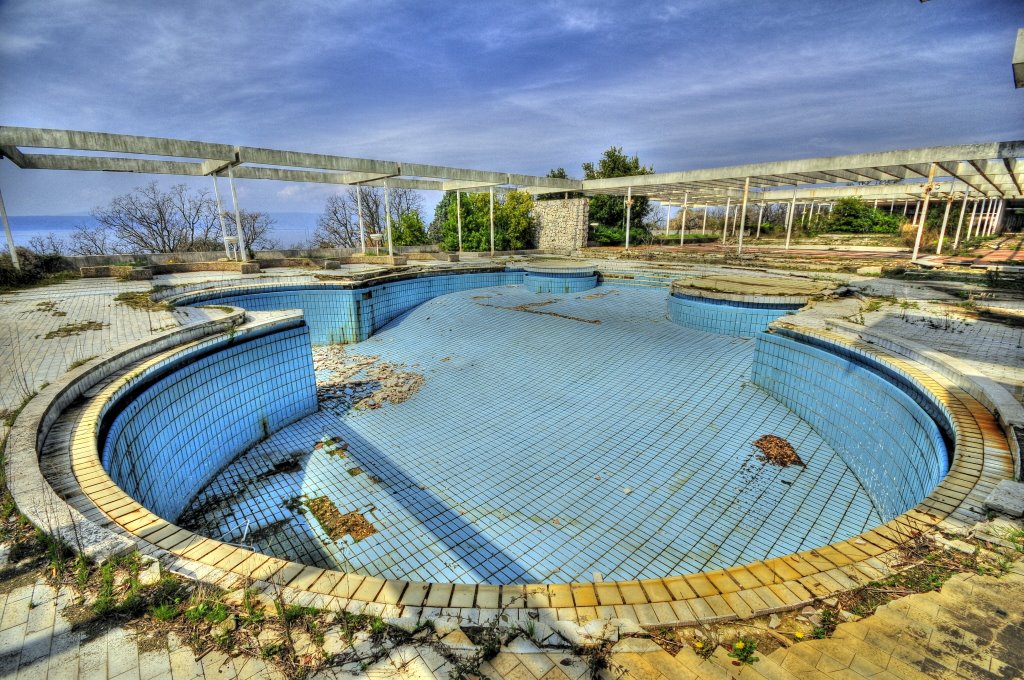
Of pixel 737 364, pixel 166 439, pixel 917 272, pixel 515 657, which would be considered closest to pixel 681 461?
pixel 737 364

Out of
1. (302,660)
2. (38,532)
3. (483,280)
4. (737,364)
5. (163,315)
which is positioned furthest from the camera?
(483,280)

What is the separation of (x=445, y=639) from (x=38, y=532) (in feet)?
7.07

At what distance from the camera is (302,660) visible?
5.32 ft

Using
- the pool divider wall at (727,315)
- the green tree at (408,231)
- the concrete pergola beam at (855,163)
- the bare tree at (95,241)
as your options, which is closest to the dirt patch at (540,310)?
the pool divider wall at (727,315)

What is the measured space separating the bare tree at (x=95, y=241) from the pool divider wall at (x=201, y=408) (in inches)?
1043

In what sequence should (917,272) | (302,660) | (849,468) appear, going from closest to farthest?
(302,660)
(849,468)
(917,272)

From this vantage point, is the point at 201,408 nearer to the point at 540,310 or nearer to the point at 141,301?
the point at 141,301

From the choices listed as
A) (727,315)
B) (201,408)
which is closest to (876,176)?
(727,315)

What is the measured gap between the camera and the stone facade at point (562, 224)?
20.2 m

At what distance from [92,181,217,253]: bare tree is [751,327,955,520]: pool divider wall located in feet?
92.6

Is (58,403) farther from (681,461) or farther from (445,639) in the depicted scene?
(681,461)

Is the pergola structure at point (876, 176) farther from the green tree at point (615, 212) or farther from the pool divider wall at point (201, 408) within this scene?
the pool divider wall at point (201, 408)

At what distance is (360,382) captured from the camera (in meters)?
7.68

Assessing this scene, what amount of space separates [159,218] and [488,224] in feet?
63.4
